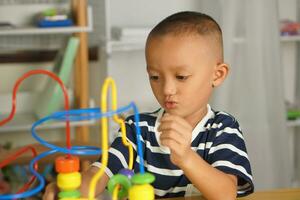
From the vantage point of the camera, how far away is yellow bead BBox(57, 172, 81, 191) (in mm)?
718

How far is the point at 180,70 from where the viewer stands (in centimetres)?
97

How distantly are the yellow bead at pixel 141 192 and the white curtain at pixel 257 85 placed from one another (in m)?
1.69

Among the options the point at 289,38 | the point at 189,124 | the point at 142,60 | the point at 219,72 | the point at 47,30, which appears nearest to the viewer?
the point at 189,124

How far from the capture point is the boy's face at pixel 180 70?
96 centimetres

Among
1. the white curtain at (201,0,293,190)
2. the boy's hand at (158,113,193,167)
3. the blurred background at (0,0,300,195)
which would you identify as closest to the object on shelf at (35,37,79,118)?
the blurred background at (0,0,300,195)

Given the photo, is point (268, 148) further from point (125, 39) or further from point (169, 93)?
point (169, 93)

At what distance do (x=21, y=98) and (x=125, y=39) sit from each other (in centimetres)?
61

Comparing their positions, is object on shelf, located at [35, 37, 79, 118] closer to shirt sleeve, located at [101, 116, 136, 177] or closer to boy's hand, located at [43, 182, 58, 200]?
shirt sleeve, located at [101, 116, 136, 177]

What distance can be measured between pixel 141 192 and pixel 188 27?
0.40 m

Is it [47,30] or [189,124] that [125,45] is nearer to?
[47,30]

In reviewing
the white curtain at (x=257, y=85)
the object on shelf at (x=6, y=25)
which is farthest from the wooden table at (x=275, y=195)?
the object on shelf at (x=6, y=25)

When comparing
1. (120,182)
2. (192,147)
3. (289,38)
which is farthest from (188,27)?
(289,38)

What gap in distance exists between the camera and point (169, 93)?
0.93m

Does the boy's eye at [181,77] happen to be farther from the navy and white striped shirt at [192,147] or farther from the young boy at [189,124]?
the navy and white striped shirt at [192,147]
